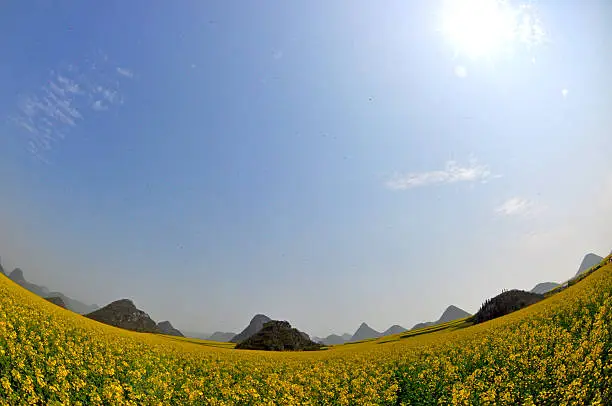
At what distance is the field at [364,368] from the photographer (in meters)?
10.2

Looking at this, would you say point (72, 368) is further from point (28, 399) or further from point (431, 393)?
point (431, 393)

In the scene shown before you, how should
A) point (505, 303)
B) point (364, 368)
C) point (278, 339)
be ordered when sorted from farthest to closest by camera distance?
point (278, 339) → point (505, 303) → point (364, 368)

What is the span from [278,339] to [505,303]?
6100cm

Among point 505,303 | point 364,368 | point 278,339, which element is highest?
point 505,303

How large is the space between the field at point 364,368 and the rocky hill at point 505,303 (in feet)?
3.61

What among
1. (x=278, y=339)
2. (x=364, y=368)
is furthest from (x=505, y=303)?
(x=278, y=339)

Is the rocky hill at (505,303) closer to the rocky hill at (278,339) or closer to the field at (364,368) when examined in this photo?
the field at (364,368)

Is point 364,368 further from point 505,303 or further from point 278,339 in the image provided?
point 278,339

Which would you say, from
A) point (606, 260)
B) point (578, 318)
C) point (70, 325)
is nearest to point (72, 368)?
point (70, 325)

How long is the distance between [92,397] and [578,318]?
1986 cm

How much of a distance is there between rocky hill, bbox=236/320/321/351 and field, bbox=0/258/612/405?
48498 mm

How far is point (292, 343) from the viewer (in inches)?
2788

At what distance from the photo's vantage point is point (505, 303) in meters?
19.0

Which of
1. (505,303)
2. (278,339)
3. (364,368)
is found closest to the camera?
(364,368)
